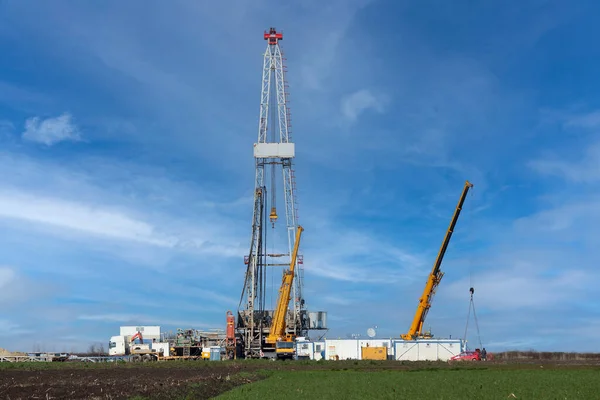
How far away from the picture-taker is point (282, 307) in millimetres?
95875

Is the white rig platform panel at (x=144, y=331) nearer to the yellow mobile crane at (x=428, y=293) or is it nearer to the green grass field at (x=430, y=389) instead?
the yellow mobile crane at (x=428, y=293)

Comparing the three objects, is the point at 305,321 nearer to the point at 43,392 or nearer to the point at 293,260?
the point at 293,260

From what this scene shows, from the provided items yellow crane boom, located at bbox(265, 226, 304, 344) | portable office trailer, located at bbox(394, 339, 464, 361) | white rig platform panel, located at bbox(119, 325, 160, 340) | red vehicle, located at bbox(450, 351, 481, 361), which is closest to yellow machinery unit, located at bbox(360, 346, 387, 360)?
portable office trailer, located at bbox(394, 339, 464, 361)

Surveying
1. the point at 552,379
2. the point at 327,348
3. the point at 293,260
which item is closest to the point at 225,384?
the point at 552,379

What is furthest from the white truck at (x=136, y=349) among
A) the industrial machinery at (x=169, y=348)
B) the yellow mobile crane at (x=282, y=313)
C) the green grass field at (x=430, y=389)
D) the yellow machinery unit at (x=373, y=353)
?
the green grass field at (x=430, y=389)

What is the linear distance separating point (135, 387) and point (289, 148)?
206 ft

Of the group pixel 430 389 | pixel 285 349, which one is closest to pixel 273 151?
pixel 285 349

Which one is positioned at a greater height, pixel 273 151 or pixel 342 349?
pixel 273 151

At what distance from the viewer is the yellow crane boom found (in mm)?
95250

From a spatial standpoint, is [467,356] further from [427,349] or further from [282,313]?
[282,313]

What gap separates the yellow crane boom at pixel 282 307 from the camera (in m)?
95.2

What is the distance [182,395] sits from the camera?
34.5 metres

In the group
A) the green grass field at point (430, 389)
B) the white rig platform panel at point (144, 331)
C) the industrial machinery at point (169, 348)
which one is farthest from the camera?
the white rig platform panel at point (144, 331)

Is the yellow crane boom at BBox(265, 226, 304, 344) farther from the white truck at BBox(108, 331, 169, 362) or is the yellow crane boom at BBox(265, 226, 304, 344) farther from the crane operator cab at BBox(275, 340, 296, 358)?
the white truck at BBox(108, 331, 169, 362)
